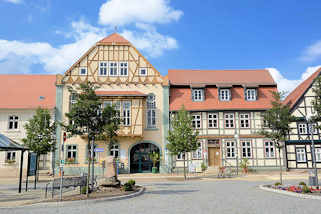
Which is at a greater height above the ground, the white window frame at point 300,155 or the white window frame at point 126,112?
the white window frame at point 126,112

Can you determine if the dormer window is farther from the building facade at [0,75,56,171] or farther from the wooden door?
the building facade at [0,75,56,171]

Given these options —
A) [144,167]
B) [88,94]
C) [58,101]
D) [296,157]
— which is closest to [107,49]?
[58,101]

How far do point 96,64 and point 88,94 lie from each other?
17.0 meters

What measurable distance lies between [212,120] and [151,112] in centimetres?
658

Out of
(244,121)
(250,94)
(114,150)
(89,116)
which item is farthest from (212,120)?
(89,116)

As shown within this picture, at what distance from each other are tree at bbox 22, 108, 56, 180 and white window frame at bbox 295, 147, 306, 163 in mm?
23408

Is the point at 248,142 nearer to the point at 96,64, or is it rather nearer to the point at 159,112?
the point at 159,112

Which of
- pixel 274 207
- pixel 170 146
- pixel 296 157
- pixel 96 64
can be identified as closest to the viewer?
pixel 274 207

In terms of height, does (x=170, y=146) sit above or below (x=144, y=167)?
above

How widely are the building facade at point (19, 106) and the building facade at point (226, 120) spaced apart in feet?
44.5

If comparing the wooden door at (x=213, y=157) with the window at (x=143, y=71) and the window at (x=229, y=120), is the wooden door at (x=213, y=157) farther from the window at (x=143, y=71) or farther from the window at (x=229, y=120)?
the window at (x=143, y=71)

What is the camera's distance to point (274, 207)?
9.88 m

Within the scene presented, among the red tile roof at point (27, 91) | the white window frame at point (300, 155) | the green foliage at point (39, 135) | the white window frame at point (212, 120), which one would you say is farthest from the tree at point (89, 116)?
the white window frame at point (300, 155)

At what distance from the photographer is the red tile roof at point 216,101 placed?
29438 millimetres
